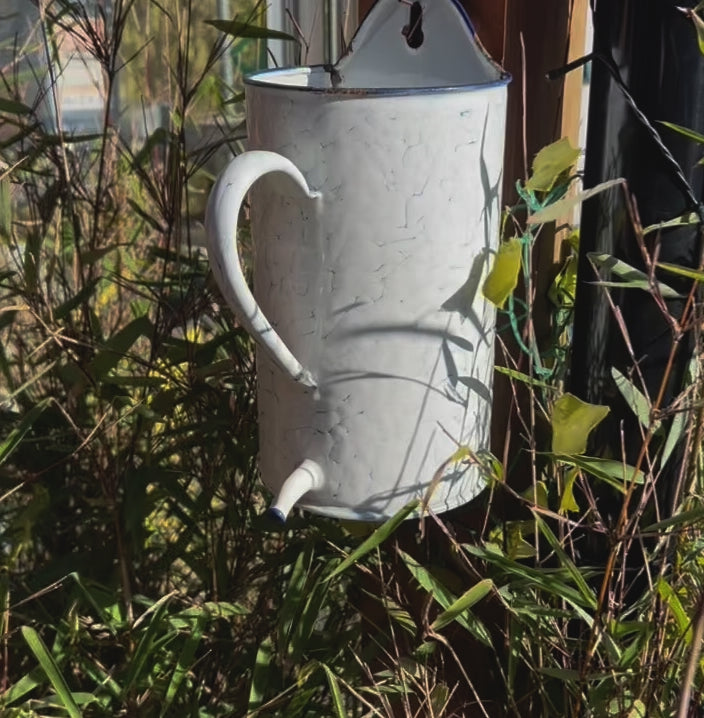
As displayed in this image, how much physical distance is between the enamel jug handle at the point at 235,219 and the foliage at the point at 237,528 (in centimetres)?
15

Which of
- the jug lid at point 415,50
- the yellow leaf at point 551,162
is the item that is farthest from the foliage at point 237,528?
the jug lid at point 415,50

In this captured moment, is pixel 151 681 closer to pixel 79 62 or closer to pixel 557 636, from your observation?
pixel 557 636

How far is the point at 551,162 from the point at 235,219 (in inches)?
7.9

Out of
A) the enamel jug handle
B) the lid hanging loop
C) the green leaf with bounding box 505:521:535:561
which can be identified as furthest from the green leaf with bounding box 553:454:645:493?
the lid hanging loop

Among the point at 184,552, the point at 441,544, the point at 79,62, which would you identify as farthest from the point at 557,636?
the point at 79,62

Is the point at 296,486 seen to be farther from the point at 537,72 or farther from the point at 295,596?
the point at 537,72

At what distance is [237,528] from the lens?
2.77ft

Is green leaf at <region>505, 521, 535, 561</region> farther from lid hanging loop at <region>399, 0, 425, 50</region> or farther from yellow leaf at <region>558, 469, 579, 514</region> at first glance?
lid hanging loop at <region>399, 0, 425, 50</region>

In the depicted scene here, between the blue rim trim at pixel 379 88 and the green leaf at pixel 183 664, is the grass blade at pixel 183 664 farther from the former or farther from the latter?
the blue rim trim at pixel 379 88

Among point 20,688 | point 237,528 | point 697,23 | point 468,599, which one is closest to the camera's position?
point 697,23

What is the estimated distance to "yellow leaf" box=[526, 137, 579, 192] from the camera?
1.79 feet

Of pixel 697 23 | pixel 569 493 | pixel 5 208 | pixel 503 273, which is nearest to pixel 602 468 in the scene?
pixel 569 493

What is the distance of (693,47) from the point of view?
1.76 ft

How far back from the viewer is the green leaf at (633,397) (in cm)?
58
